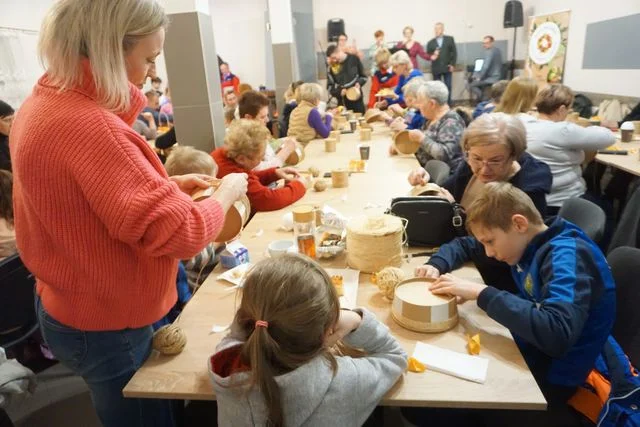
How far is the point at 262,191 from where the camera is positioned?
2.58 metres

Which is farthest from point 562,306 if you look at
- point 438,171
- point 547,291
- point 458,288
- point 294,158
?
point 294,158

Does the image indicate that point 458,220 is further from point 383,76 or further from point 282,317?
point 383,76

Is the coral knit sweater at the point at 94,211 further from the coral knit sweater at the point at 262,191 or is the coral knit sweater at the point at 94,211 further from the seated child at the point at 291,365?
the coral knit sweater at the point at 262,191

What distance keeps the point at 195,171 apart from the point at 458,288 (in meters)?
1.33

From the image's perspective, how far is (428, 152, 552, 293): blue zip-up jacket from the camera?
176 cm

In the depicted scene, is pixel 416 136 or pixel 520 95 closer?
Result: pixel 520 95

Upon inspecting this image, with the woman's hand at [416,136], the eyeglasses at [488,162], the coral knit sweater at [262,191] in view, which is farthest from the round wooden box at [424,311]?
the woman's hand at [416,136]

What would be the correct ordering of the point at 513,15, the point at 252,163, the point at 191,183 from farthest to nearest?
the point at 513,15 < the point at 252,163 < the point at 191,183

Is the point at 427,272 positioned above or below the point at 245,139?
below

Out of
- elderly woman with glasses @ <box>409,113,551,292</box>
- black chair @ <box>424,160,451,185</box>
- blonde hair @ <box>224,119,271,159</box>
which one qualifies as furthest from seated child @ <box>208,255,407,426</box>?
black chair @ <box>424,160,451,185</box>

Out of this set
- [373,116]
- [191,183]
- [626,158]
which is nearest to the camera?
[191,183]

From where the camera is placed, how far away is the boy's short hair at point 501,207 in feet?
4.76

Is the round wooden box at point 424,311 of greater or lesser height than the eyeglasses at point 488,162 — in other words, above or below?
below

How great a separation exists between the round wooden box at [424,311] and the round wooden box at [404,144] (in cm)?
242
